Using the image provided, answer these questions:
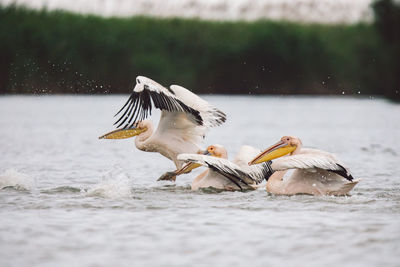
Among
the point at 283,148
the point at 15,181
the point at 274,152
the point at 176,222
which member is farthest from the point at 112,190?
the point at 283,148

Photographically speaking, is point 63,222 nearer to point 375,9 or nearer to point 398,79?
point 398,79

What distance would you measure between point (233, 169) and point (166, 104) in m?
1.03

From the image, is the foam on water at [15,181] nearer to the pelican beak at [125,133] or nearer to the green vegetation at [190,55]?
the pelican beak at [125,133]

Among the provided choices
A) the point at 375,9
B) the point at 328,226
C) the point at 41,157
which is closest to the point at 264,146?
the point at 41,157

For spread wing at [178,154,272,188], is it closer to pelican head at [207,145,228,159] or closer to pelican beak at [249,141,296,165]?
pelican beak at [249,141,296,165]

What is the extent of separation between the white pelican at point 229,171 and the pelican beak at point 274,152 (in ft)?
0.62

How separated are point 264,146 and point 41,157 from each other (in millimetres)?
4177

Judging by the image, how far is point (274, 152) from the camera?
24.0 ft

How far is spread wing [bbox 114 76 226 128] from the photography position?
7438 mm

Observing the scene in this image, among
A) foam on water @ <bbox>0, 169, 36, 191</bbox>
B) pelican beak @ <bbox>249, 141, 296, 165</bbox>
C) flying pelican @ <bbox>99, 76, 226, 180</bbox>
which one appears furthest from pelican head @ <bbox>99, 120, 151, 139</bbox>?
pelican beak @ <bbox>249, 141, 296, 165</bbox>

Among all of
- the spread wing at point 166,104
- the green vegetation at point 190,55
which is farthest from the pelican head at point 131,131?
the green vegetation at point 190,55

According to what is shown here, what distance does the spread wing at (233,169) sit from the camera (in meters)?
7.02

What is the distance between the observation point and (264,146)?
44.7ft

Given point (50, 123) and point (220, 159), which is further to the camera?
point (50, 123)
